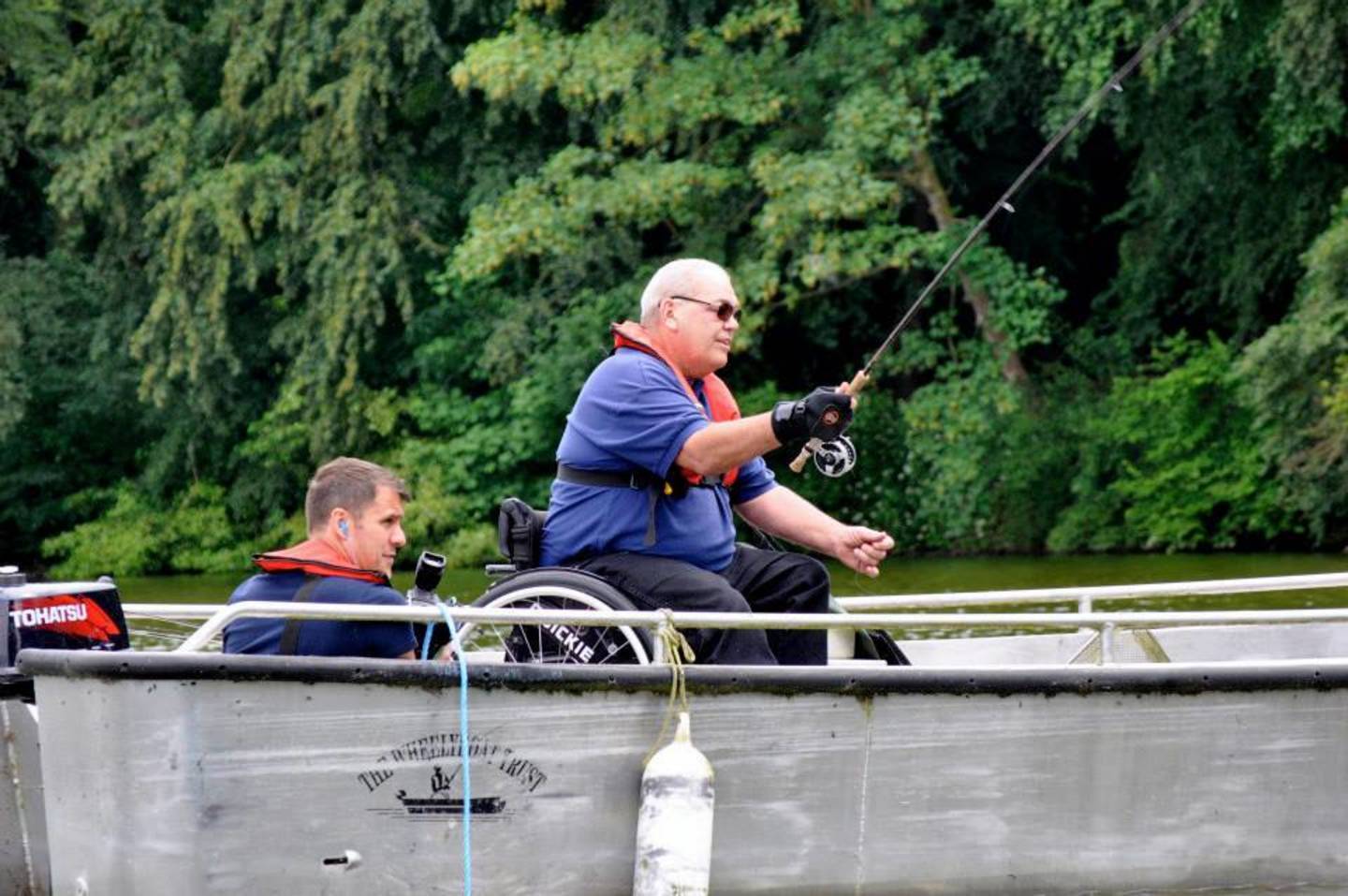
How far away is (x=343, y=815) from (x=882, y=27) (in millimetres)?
15906

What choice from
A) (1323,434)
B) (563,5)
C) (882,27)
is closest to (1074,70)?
(882,27)

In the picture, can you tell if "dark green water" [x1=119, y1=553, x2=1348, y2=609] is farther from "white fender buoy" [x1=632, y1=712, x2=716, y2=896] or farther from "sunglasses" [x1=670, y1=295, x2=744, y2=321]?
"white fender buoy" [x1=632, y1=712, x2=716, y2=896]

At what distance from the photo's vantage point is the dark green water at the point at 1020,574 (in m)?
16.5

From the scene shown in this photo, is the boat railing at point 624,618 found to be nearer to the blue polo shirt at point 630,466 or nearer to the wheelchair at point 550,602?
the wheelchair at point 550,602

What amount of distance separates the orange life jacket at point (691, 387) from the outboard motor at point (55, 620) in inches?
60.1

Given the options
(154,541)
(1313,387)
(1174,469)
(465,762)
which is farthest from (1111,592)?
(154,541)

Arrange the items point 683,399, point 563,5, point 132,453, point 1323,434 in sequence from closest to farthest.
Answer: point 683,399
point 1323,434
point 563,5
point 132,453

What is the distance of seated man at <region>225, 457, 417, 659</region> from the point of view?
5.54 meters

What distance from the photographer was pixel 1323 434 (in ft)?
57.8

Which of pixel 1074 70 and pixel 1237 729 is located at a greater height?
pixel 1074 70

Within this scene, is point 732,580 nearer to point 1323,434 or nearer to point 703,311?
point 703,311

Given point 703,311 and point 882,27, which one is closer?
point 703,311

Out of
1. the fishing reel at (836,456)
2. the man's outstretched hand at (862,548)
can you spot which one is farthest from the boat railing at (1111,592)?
the fishing reel at (836,456)

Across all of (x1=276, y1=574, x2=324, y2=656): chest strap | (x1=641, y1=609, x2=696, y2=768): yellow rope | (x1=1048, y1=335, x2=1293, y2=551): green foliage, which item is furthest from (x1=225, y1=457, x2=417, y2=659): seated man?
(x1=1048, y1=335, x2=1293, y2=551): green foliage
